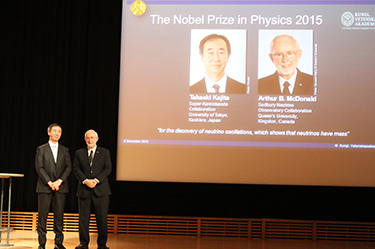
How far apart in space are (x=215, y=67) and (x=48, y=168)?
2.51 m

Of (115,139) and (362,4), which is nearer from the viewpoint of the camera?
(362,4)

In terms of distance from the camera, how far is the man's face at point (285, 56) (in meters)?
5.58

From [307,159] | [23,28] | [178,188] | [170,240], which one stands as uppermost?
[23,28]

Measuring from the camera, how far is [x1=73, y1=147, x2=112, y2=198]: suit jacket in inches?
175

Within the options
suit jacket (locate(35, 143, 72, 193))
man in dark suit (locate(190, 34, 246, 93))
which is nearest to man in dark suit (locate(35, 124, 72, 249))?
suit jacket (locate(35, 143, 72, 193))

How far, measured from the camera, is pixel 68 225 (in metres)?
5.95

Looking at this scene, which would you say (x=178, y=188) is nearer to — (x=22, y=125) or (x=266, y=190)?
(x=266, y=190)

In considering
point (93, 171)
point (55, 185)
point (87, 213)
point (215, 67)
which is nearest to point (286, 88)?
point (215, 67)

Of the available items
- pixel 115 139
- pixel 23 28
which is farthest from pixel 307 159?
pixel 23 28

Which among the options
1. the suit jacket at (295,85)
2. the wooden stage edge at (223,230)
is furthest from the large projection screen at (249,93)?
the wooden stage edge at (223,230)

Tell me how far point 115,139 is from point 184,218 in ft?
4.80

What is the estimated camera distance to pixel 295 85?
18.2 ft

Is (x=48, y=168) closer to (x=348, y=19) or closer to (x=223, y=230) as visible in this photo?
(x=223, y=230)

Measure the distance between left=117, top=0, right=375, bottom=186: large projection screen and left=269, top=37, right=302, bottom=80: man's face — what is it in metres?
0.01
